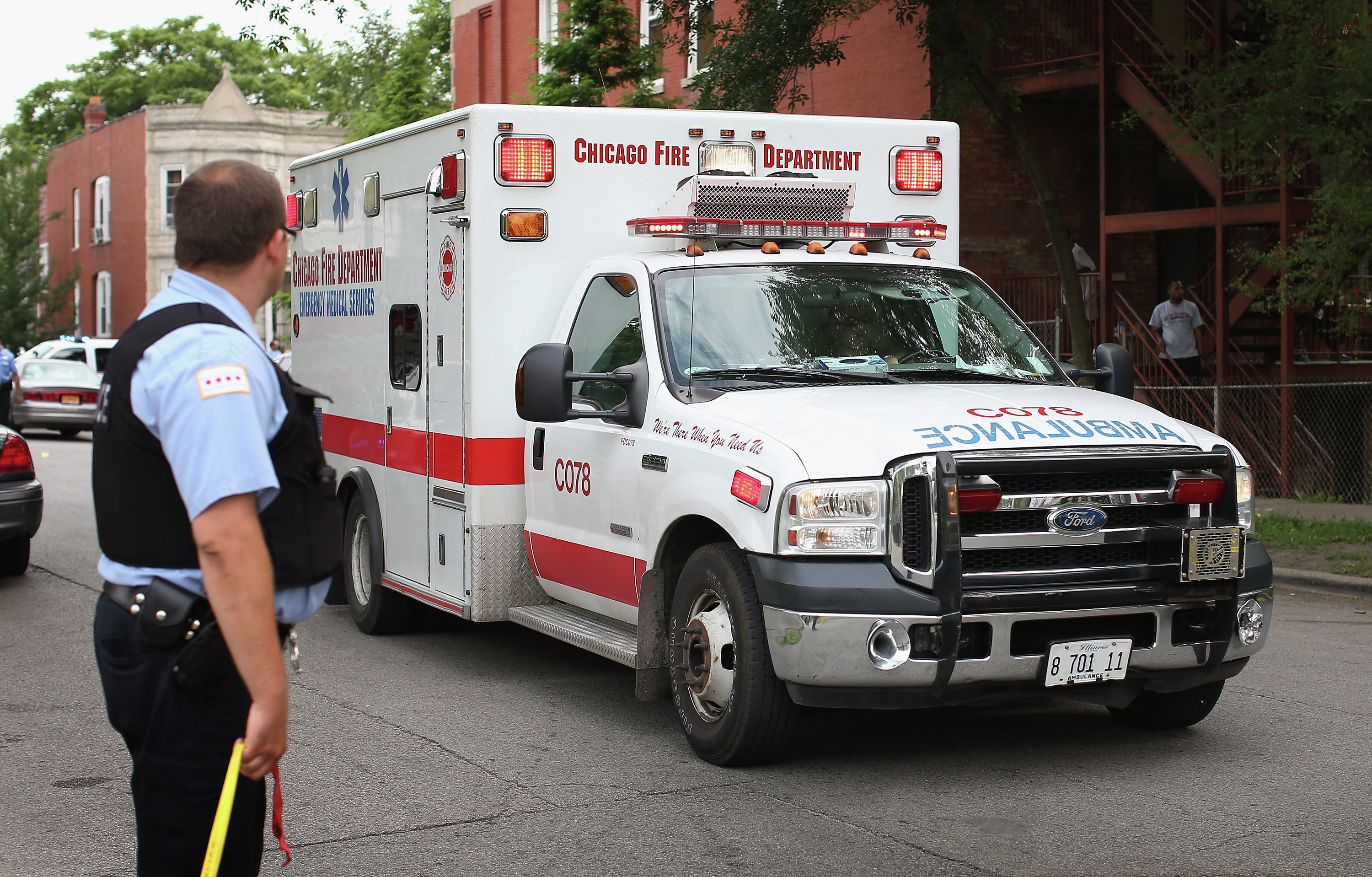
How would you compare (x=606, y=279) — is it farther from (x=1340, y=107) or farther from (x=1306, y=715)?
→ (x=1340, y=107)

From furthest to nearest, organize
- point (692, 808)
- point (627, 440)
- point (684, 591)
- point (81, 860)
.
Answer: point (627, 440)
point (684, 591)
point (692, 808)
point (81, 860)

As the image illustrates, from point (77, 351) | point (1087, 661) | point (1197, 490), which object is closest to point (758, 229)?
point (1197, 490)

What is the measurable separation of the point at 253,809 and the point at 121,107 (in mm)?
72858

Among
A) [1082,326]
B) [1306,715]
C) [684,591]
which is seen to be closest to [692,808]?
[684,591]

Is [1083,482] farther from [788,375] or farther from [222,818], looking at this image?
[222,818]

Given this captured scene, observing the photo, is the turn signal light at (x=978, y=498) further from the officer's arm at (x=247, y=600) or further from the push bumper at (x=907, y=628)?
the officer's arm at (x=247, y=600)

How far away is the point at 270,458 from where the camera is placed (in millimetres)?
3018

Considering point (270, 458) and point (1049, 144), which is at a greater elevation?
point (1049, 144)

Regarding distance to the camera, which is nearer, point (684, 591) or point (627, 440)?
point (684, 591)

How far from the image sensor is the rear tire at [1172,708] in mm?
6508

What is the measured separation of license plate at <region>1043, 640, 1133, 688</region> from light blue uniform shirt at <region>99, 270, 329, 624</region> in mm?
3493

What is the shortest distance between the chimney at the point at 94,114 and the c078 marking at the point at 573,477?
53.7 metres

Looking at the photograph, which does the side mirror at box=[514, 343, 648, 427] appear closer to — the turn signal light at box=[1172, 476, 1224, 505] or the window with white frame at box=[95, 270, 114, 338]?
the turn signal light at box=[1172, 476, 1224, 505]

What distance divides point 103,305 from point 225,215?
178ft
